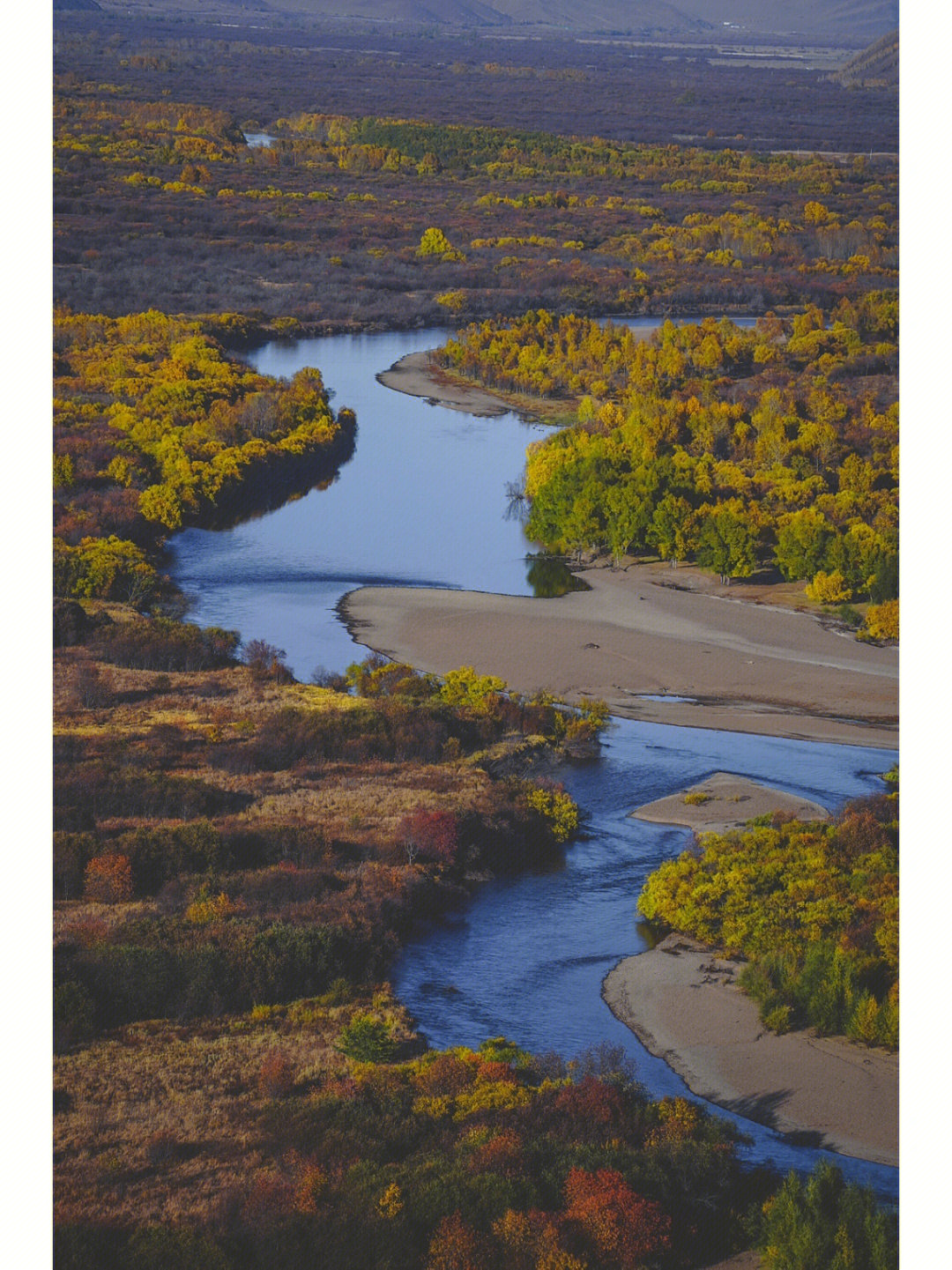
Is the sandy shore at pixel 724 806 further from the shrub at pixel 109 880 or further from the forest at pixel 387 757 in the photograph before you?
the shrub at pixel 109 880

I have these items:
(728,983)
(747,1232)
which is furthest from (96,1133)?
(728,983)

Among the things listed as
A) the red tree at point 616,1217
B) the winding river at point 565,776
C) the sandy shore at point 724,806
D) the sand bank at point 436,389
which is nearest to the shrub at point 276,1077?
the winding river at point 565,776

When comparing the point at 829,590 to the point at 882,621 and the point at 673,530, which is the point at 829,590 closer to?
the point at 882,621

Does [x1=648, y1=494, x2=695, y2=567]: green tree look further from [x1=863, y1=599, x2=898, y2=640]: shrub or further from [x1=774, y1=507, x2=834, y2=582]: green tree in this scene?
[x1=863, y1=599, x2=898, y2=640]: shrub

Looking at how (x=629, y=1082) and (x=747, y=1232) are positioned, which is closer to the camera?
(x=747, y=1232)

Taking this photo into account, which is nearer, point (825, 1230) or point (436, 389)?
point (825, 1230)

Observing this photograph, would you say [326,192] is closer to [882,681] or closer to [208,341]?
[208,341]

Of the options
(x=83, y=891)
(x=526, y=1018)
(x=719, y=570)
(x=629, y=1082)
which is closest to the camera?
(x=629, y=1082)

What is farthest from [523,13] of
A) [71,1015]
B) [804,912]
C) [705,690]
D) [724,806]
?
[71,1015]
